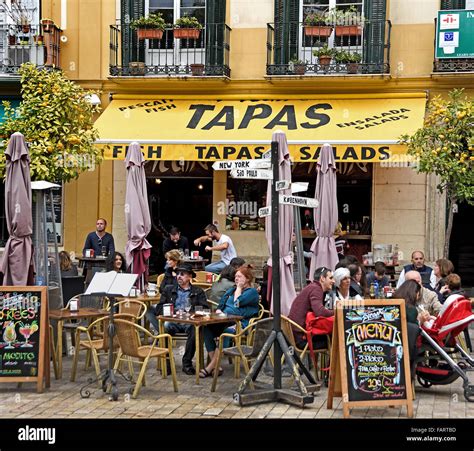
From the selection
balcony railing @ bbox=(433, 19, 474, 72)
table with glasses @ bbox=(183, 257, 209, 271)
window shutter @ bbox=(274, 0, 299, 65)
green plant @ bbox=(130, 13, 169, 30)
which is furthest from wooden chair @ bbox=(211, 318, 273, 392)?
green plant @ bbox=(130, 13, 169, 30)

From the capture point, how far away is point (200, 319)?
1018cm

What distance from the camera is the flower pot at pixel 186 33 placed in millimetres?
18047

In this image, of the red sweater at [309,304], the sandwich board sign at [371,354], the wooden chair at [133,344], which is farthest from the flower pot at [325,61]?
the sandwich board sign at [371,354]

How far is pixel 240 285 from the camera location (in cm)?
1088

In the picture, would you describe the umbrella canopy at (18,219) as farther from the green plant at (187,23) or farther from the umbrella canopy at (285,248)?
the green plant at (187,23)

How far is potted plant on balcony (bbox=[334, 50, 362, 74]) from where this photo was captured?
57.1 ft

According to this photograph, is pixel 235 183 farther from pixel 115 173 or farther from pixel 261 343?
pixel 261 343

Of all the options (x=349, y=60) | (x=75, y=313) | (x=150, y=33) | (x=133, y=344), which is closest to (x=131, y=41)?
(x=150, y=33)

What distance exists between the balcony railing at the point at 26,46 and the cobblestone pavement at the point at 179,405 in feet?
33.7

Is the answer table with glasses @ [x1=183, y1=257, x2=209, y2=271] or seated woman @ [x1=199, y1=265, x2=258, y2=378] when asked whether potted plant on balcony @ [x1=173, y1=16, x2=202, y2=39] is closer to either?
table with glasses @ [x1=183, y1=257, x2=209, y2=271]

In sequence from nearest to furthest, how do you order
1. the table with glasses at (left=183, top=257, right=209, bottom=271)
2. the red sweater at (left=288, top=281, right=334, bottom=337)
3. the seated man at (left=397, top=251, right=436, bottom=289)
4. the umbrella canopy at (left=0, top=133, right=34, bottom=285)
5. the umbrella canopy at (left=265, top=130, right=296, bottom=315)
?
the red sweater at (left=288, top=281, right=334, bottom=337) → the umbrella canopy at (left=0, top=133, right=34, bottom=285) → the umbrella canopy at (left=265, top=130, right=296, bottom=315) → the seated man at (left=397, top=251, right=436, bottom=289) → the table with glasses at (left=183, top=257, right=209, bottom=271)

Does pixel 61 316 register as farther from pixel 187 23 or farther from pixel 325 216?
pixel 187 23

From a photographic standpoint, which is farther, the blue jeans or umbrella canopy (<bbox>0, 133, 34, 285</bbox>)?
the blue jeans
